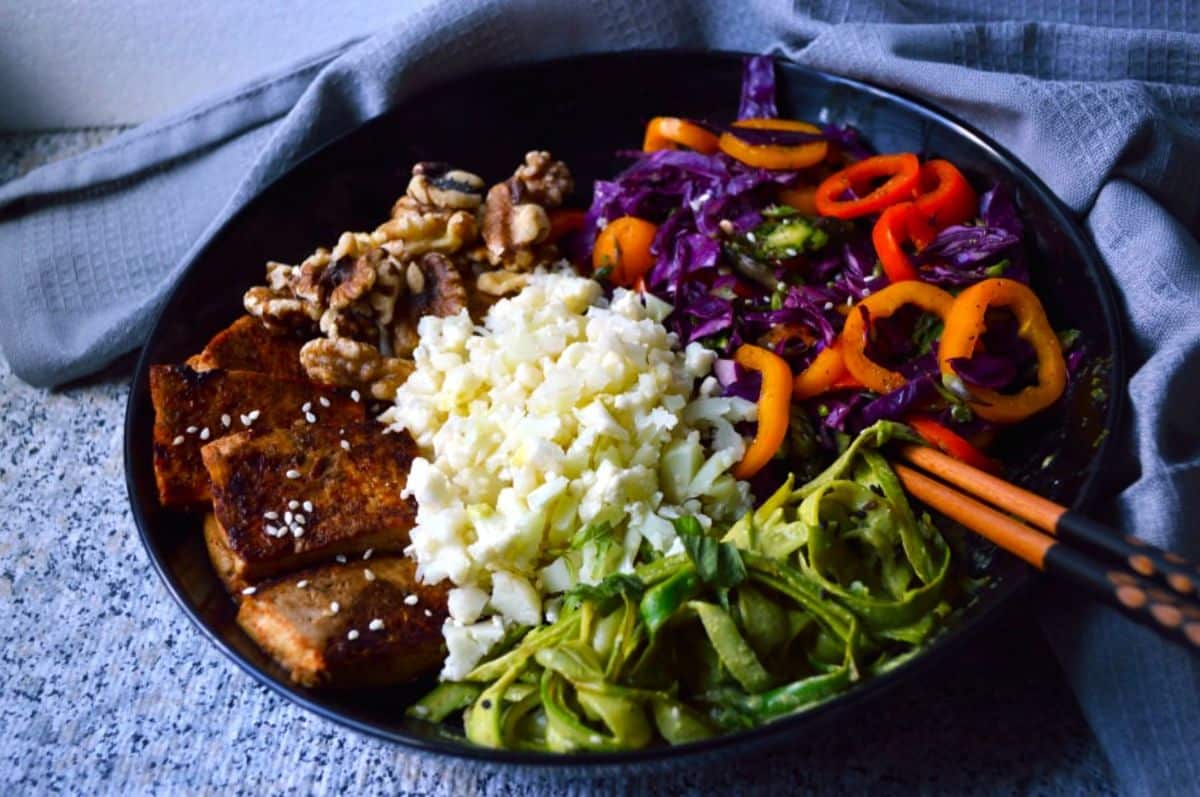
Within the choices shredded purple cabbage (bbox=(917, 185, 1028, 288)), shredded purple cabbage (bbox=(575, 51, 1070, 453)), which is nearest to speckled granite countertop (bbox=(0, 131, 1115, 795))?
shredded purple cabbage (bbox=(575, 51, 1070, 453))

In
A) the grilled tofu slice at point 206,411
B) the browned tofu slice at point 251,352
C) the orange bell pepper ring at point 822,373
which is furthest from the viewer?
the browned tofu slice at point 251,352

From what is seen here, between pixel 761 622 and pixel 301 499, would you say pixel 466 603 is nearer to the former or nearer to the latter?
pixel 301 499

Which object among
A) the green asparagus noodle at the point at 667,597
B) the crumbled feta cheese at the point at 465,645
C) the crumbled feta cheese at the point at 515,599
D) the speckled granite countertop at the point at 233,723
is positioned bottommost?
the speckled granite countertop at the point at 233,723

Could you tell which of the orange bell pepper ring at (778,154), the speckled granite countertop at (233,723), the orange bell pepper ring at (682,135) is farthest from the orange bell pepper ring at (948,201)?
the speckled granite countertop at (233,723)

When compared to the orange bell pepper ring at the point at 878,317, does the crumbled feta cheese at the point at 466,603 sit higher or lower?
lower

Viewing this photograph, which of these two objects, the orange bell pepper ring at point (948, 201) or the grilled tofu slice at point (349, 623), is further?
the orange bell pepper ring at point (948, 201)

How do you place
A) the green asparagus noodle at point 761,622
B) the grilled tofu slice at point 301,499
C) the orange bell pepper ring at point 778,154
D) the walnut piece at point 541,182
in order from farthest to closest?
the walnut piece at point 541,182
the orange bell pepper ring at point 778,154
the grilled tofu slice at point 301,499
the green asparagus noodle at point 761,622

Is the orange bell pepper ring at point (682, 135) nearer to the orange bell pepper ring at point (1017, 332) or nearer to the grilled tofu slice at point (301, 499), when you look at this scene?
the orange bell pepper ring at point (1017, 332)

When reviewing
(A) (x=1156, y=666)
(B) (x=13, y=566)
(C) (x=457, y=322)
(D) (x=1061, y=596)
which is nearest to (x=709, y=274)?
(C) (x=457, y=322)
